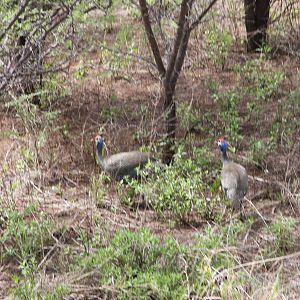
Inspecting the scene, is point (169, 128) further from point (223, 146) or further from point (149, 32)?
point (149, 32)

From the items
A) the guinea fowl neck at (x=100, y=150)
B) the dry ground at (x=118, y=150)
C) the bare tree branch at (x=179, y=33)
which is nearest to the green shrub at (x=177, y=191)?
the dry ground at (x=118, y=150)

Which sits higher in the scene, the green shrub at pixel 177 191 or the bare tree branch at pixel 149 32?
the bare tree branch at pixel 149 32

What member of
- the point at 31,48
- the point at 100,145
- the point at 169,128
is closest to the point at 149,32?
the point at 169,128

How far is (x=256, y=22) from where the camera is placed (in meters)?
11.0

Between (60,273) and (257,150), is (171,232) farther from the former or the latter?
(257,150)

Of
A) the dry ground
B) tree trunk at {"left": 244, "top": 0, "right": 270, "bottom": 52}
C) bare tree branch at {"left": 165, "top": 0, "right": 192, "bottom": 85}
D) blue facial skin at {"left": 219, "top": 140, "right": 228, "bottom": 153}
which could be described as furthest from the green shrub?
tree trunk at {"left": 244, "top": 0, "right": 270, "bottom": 52}

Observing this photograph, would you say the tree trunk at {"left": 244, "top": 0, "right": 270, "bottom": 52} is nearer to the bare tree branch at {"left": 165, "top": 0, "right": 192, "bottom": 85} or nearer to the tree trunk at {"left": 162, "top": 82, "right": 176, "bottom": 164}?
the tree trunk at {"left": 162, "top": 82, "right": 176, "bottom": 164}

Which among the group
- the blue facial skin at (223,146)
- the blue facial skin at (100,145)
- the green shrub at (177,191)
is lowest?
the green shrub at (177,191)

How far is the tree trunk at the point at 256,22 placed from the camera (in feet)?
35.4

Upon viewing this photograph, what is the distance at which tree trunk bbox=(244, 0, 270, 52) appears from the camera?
1079 cm

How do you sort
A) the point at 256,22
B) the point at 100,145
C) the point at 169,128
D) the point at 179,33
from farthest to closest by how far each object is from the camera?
the point at 256,22 < the point at 169,128 < the point at 100,145 < the point at 179,33

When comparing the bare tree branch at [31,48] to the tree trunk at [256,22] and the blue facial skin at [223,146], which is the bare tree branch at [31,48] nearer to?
the blue facial skin at [223,146]

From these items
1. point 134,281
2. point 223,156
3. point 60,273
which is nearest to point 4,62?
point 223,156

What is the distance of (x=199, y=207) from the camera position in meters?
6.36
